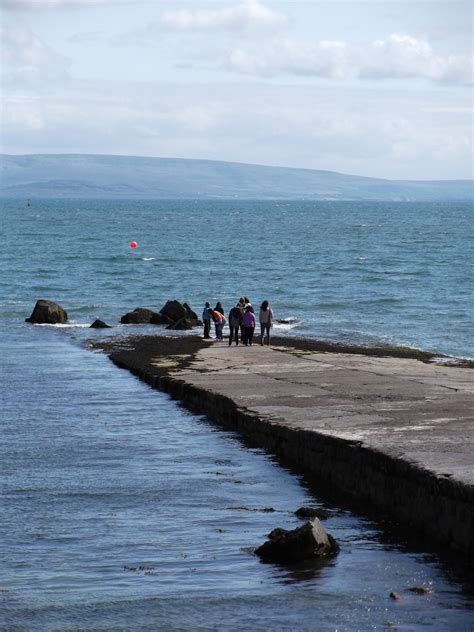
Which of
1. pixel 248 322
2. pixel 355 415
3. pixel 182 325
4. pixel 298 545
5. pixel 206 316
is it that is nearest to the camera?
pixel 298 545

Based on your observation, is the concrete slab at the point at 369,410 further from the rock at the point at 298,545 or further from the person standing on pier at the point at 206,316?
the person standing on pier at the point at 206,316

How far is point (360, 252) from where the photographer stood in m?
114

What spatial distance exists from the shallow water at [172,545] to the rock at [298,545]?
25 cm

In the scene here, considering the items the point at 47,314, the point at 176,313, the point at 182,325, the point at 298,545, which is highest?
the point at 176,313

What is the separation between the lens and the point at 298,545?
15.1 m

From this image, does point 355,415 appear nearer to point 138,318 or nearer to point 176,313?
point 176,313

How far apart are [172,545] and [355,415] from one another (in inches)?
287

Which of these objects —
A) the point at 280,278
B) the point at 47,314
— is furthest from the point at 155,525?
the point at 280,278

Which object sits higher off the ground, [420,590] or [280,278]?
[280,278]

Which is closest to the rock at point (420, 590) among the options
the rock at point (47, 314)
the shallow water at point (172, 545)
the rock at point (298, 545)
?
the shallow water at point (172, 545)

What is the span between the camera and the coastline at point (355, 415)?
1670 centimetres

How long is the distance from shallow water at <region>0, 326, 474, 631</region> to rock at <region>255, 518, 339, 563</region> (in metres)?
0.25

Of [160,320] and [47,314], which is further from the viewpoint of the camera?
[47,314]

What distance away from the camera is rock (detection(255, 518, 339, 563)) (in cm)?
1512
